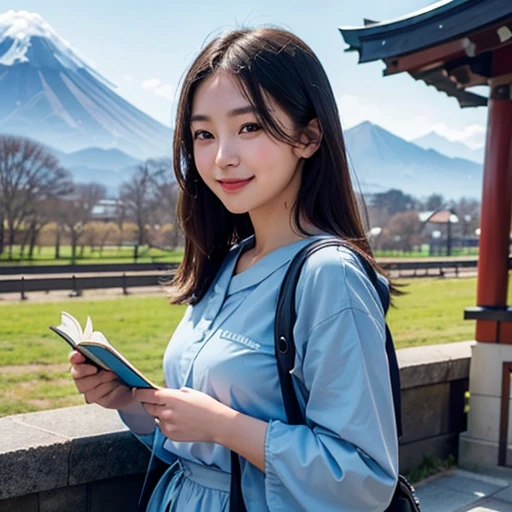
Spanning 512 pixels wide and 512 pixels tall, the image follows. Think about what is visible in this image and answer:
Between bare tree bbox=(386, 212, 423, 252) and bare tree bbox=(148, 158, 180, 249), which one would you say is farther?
bare tree bbox=(386, 212, 423, 252)

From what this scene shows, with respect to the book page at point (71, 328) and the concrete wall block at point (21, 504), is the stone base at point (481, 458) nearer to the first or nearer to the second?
the concrete wall block at point (21, 504)

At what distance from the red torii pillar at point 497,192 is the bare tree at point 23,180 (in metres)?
14.1

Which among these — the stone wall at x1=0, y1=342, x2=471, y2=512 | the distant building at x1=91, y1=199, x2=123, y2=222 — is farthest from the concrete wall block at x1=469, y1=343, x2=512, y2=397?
the distant building at x1=91, y1=199, x2=123, y2=222

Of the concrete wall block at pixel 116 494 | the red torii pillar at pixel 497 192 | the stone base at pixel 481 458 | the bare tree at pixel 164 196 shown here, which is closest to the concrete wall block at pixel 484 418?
the stone base at pixel 481 458

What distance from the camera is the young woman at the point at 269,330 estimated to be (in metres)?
1.16

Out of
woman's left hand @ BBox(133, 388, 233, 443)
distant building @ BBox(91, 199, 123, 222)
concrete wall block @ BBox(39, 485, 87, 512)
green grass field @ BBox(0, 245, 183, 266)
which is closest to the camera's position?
woman's left hand @ BBox(133, 388, 233, 443)

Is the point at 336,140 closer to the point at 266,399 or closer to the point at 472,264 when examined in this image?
the point at 266,399

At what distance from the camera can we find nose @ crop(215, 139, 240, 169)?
1.37 metres

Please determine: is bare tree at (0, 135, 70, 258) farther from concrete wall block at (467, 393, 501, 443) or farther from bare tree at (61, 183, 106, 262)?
concrete wall block at (467, 393, 501, 443)

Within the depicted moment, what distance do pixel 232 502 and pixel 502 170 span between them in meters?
3.37

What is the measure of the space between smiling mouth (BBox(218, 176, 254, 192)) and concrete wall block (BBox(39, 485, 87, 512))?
1.06 metres

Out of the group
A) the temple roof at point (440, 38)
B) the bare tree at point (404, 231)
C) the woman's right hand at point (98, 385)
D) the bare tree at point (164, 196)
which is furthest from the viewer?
the bare tree at point (404, 231)

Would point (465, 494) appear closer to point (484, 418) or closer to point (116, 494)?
point (484, 418)

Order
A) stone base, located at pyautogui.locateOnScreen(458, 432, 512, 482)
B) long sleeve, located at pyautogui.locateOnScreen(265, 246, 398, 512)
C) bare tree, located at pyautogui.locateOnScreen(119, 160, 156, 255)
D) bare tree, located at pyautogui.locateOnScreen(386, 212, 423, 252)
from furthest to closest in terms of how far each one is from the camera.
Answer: bare tree, located at pyautogui.locateOnScreen(386, 212, 423, 252), bare tree, located at pyautogui.locateOnScreen(119, 160, 156, 255), stone base, located at pyautogui.locateOnScreen(458, 432, 512, 482), long sleeve, located at pyautogui.locateOnScreen(265, 246, 398, 512)
